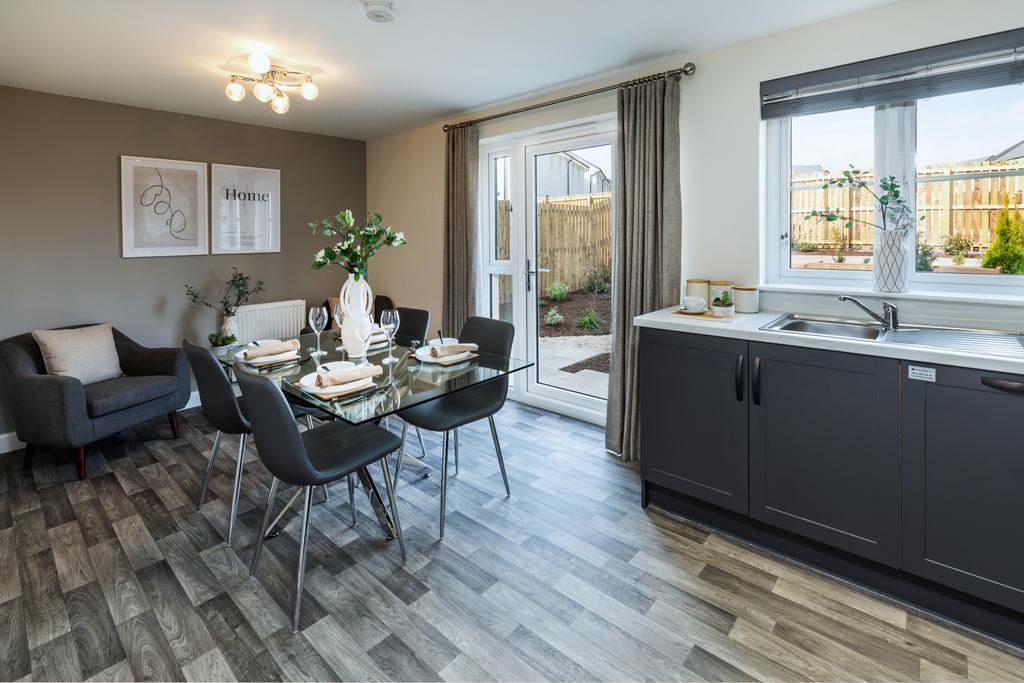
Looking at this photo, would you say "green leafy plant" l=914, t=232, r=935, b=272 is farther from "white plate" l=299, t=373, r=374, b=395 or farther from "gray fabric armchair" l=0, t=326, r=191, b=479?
"gray fabric armchair" l=0, t=326, r=191, b=479

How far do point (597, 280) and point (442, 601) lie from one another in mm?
2519

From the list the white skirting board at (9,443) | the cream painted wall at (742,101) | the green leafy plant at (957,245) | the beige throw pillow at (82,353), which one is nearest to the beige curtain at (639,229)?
the cream painted wall at (742,101)

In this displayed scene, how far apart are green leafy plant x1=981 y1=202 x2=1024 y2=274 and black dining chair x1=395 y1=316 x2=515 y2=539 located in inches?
89.1

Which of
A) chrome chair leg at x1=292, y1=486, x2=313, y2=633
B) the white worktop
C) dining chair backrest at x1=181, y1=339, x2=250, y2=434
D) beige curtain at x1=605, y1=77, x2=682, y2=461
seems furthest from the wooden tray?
dining chair backrest at x1=181, y1=339, x2=250, y2=434

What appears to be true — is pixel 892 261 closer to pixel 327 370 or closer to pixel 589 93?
pixel 589 93

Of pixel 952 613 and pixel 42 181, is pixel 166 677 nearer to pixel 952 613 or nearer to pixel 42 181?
pixel 952 613

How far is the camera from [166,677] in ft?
5.68

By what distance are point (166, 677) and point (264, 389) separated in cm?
96

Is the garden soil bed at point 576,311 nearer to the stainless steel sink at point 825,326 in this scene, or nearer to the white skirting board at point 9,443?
the stainless steel sink at point 825,326

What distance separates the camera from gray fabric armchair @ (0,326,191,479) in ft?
10.5

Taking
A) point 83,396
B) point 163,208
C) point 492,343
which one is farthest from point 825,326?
point 163,208

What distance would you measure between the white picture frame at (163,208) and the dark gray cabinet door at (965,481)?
491 cm

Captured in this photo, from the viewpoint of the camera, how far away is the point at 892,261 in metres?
2.59

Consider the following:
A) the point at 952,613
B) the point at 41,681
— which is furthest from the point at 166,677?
the point at 952,613
